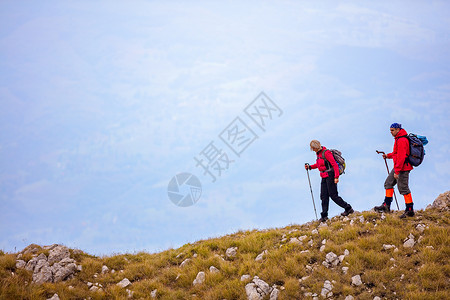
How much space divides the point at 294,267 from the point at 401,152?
508 cm

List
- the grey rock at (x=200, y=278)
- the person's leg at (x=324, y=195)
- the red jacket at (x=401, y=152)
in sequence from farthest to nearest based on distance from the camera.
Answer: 1. the person's leg at (x=324, y=195)
2. the red jacket at (x=401, y=152)
3. the grey rock at (x=200, y=278)

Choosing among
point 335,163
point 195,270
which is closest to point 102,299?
point 195,270

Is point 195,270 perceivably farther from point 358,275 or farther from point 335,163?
point 335,163

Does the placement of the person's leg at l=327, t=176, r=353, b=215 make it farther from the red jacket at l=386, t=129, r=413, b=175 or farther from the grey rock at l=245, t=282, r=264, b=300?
the grey rock at l=245, t=282, r=264, b=300

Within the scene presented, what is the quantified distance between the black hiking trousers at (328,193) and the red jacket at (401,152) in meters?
2.05

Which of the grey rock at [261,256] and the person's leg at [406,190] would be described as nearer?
the grey rock at [261,256]

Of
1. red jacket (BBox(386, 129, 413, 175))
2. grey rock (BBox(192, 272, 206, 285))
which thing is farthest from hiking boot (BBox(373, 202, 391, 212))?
grey rock (BBox(192, 272, 206, 285))

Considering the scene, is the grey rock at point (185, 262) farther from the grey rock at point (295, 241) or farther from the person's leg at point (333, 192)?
the person's leg at point (333, 192)

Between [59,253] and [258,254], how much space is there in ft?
20.8

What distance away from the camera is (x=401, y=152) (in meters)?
10.0

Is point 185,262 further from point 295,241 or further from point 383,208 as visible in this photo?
point 383,208

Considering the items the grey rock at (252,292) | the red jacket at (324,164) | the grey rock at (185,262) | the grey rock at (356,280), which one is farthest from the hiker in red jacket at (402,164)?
the grey rock at (185,262)

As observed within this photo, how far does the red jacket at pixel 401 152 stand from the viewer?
9977mm

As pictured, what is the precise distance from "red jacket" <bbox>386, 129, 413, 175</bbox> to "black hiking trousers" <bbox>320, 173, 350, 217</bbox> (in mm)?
2051
